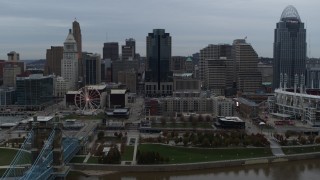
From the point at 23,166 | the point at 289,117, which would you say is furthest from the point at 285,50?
the point at 23,166

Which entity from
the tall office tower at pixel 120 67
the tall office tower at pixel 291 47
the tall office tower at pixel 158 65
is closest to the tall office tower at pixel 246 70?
the tall office tower at pixel 291 47

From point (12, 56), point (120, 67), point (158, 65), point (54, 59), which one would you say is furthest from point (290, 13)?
point (12, 56)

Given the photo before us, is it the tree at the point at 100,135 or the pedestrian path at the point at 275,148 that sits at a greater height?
the tree at the point at 100,135

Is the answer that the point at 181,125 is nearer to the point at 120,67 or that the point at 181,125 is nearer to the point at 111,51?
the point at 120,67

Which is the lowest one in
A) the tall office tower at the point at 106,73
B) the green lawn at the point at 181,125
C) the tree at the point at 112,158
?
the tree at the point at 112,158

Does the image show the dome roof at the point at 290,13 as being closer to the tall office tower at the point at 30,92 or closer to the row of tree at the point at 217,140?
the tall office tower at the point at 30,92

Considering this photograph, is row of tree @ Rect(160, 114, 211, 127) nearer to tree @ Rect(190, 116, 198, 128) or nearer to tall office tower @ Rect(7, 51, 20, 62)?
tree @ Rect(190, 116, 198, 128)
